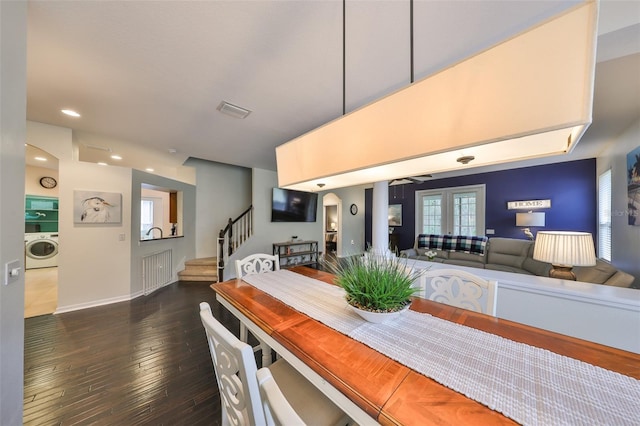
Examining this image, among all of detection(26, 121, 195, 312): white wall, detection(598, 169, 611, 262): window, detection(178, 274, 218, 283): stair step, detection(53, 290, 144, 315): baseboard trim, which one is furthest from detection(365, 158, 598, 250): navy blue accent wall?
detection(53, 290, 144, 315): baseboard trim

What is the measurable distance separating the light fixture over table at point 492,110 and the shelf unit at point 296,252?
452 centimetres

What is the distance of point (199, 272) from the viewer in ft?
15.6

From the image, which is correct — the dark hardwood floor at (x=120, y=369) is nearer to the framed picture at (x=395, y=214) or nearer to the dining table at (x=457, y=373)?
the dining table at (x=457, y=373)

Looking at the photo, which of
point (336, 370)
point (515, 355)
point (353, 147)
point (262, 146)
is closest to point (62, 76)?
point (262, 146)

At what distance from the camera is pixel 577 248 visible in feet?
5.96

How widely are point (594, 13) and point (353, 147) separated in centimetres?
87

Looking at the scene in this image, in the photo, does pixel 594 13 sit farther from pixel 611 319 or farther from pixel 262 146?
pixel 262 146

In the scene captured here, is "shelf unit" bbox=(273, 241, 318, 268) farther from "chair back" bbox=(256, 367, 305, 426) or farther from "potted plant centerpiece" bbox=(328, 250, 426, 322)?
"chair back" bbox=(256, 367, 305, 426)

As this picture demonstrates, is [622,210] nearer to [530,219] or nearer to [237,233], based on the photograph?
[530,219]

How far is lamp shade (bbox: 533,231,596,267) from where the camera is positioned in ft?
5.90

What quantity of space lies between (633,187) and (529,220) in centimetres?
278

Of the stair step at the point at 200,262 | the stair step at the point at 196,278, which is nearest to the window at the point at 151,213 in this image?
the stair step at the point at 200,262

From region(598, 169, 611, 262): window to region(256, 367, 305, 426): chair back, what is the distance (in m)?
5.37

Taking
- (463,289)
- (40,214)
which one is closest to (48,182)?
(40,214)
